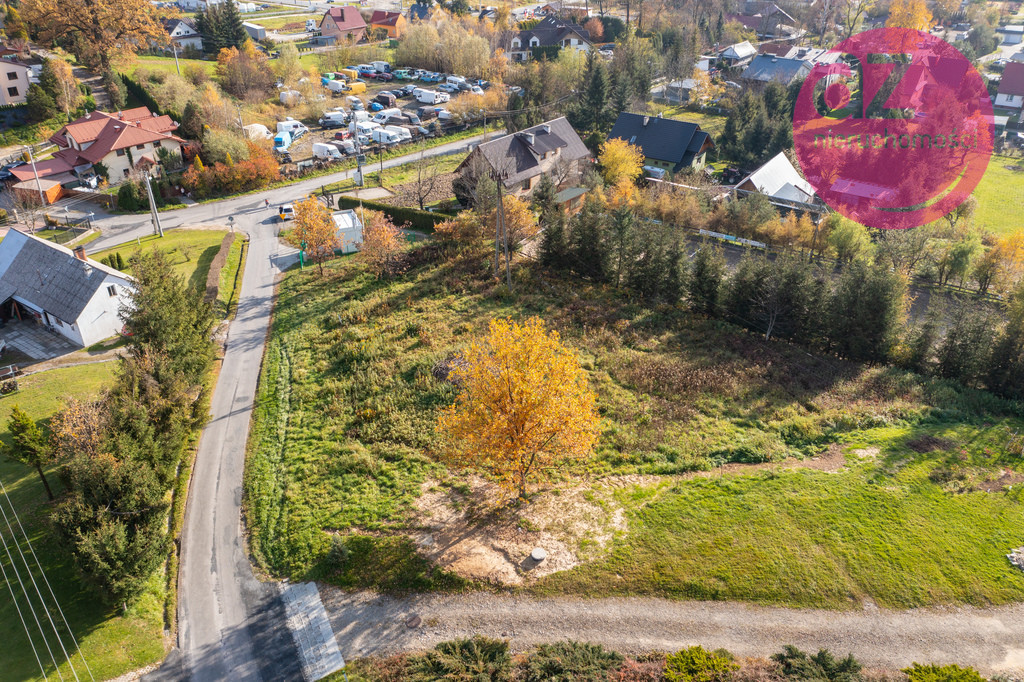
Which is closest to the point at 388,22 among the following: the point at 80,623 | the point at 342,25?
the point at 342,25

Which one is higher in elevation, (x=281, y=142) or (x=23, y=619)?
(x=281, y=142)

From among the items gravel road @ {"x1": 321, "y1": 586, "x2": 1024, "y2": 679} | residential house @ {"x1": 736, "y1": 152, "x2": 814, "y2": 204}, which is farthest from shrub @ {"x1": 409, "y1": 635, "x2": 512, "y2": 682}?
residential house @ {"x1": 736, "y1": 152, "x2": 814, "y2": 204}

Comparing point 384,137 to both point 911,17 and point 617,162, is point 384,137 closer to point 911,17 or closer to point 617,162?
point 617,162

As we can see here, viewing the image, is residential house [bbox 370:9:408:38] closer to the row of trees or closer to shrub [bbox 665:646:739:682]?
the row of trees

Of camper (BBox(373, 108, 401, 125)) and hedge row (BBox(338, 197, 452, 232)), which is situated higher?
camper (BBox(373, 108, 401, 125))

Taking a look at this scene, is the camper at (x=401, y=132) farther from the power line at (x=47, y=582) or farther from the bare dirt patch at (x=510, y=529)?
the bare dirt patch at (x=510, y=529)

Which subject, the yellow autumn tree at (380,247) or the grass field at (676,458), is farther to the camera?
the yellow autumn tree at (380,247)

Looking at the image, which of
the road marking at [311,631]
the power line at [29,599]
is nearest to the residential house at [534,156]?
the road marking at [311,631]
